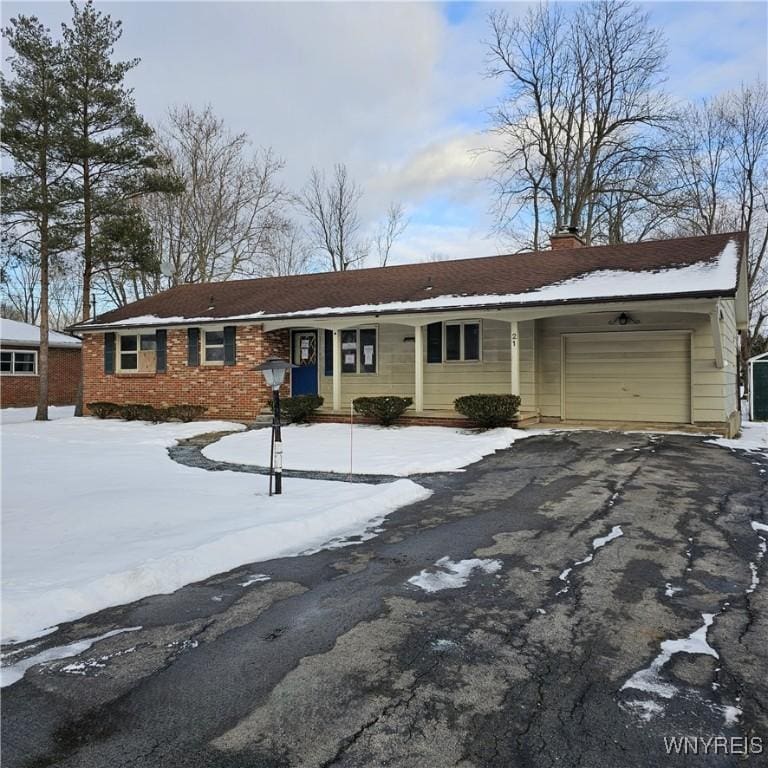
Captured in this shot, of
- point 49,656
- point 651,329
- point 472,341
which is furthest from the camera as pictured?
point 472,341

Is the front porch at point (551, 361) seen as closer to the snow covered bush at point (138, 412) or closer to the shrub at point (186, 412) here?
the shrub at point (186, 412)

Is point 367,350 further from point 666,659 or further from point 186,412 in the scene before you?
point 666,659

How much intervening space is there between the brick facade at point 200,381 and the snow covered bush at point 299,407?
1.62 m

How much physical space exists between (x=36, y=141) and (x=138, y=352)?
7.63 metres

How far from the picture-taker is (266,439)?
13.6m

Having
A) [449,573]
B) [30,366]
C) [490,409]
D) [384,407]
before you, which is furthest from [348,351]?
[30,366]

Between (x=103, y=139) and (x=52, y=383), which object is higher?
(x=103, y=139)

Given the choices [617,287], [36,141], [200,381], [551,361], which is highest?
[36,141]

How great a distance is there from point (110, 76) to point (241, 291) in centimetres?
904

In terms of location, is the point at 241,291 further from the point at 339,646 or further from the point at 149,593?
the point at 339,646

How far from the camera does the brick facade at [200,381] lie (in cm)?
1714

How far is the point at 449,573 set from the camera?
460 cm

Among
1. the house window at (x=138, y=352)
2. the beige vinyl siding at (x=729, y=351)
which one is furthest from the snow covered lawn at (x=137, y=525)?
the beige vinyl siding at (x=729, y=351)

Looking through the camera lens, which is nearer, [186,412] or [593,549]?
[593,549]
